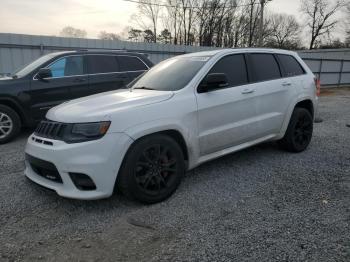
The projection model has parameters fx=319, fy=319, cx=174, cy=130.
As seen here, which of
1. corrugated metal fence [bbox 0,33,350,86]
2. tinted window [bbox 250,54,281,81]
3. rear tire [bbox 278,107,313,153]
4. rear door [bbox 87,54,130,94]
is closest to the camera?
tinted window [bbox 250,54,281,81]

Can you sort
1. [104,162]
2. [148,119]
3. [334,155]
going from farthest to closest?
[334,155] → [148,119] → [104,162]

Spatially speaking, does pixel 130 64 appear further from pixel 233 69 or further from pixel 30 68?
pixel 233 69

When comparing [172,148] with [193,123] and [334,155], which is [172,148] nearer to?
→ [193,123]

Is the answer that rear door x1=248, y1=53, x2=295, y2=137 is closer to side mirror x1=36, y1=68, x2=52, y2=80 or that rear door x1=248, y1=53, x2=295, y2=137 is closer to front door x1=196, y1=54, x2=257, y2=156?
front door x1=196, y1=54, x2=257, y2=156

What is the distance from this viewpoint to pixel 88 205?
3.66 metres

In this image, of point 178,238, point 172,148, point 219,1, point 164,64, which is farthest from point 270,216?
point 219,1

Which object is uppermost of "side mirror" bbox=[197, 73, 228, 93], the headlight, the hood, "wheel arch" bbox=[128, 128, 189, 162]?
"side mirror" bbox=[197, 73, 228, 93]

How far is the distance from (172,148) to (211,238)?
3.74 ft

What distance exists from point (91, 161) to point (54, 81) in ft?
13.7

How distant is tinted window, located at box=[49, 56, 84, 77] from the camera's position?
6.86m

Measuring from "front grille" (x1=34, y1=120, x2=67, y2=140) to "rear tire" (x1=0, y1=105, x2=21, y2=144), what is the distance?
302 cm

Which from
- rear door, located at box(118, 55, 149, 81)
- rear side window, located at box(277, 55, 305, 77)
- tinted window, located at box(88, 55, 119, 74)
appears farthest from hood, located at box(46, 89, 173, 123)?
rear door, located at box(118, 55, 149, 81)

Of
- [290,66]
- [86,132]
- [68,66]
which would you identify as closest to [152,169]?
[86,132]

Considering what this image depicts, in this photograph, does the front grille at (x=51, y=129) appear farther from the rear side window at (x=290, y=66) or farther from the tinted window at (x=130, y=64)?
the tinted window at (x=130, y=64)
